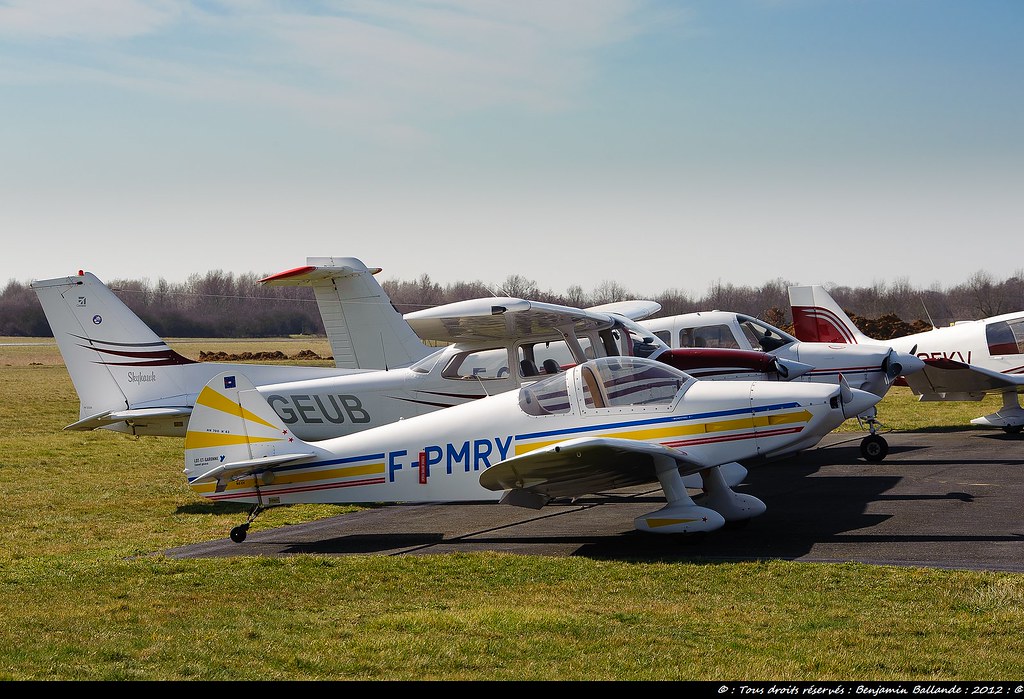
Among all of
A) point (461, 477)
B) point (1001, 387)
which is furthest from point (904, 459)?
point (461, 477)

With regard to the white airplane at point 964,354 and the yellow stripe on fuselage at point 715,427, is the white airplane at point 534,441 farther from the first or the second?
the white airplane at point 964,354

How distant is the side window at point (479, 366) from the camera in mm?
14906

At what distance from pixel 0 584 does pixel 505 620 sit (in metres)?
4.73

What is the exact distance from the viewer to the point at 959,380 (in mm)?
19078

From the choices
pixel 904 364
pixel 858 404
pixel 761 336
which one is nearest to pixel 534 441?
pixel 858 404

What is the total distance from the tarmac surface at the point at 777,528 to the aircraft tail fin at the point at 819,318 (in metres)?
7.35

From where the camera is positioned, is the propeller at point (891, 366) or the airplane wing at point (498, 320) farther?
the propeller at point (891, 366)

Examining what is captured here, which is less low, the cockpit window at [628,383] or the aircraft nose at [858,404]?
the cockpit window at [628,383]

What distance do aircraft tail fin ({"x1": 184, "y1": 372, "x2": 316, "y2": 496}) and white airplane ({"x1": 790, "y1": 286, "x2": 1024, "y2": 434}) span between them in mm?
12235

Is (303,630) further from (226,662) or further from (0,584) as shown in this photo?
(0,584)

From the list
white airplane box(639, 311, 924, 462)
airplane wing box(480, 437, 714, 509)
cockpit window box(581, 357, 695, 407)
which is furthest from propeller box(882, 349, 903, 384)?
airplane wing box(480, 437, 714, 509)

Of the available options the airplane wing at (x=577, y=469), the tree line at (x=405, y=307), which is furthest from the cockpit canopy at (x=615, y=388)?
the tree line at (x=405, y=307)

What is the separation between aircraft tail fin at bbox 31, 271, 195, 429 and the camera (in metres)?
14.6

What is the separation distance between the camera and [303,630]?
710cm
